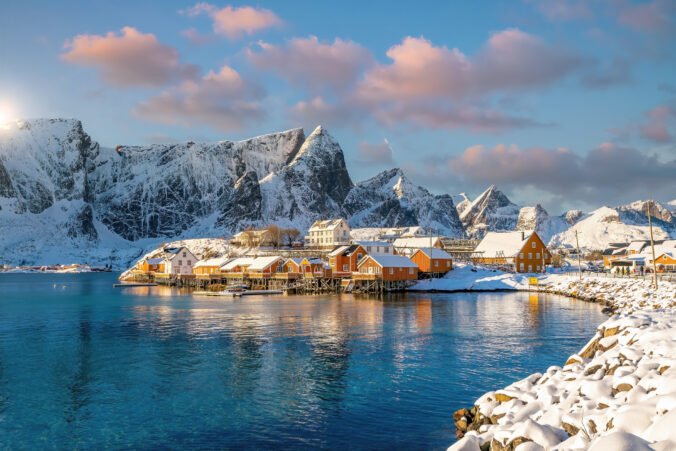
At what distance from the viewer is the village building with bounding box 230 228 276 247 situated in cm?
18538

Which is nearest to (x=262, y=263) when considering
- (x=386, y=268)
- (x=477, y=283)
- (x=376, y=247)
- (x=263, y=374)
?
(x=376, y=247)

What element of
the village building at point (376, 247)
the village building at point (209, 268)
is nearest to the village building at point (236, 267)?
the village building at point (209, 268)

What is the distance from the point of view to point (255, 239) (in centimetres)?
18588

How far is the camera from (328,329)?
4447cm

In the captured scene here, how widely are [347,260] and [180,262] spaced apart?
53.6m

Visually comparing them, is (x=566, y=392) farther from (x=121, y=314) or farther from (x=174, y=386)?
(x=121, y=314)

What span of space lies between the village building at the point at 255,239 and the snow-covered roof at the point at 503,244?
87236 millimetres

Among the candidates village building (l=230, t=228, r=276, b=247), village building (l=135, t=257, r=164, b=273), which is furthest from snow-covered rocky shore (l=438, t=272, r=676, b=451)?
village building (l=230, t=228, r=276, b=247)

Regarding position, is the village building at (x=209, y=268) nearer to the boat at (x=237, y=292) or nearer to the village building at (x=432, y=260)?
the boat at (x=237, y=292)

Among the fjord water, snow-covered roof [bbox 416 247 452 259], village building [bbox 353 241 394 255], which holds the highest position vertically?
village building [bbox 353 241 394 255]

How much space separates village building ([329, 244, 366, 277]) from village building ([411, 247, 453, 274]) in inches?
456

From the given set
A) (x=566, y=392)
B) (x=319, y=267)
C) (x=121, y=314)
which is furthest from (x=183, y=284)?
(x=566, y=392)

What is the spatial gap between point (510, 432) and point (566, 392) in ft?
10.5

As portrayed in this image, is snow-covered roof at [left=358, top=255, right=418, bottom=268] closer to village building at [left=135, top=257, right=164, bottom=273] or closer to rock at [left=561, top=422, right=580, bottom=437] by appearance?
village building at [left=135, top=257, right=164, bottom=273]
